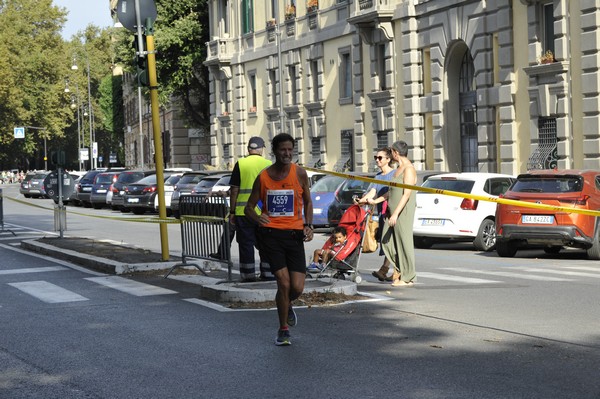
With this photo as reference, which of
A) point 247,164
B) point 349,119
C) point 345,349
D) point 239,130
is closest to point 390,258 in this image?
point 247,164

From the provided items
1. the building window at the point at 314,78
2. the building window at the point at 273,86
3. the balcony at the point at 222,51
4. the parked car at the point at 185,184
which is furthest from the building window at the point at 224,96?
the parked car at the point at 185,184

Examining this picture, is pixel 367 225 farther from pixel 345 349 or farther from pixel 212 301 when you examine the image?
pixel 345 349

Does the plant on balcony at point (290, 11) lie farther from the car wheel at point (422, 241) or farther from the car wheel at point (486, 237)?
the car wheel at point (486, 237)

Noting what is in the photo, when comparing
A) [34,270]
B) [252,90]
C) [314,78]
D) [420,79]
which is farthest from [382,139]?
[34,270]

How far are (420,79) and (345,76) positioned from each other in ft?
20.3

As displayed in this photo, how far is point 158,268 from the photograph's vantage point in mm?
17438

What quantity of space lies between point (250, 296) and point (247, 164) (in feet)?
5.49

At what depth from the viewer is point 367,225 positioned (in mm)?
15664

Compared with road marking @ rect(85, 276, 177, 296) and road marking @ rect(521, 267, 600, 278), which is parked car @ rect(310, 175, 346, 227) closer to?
road marking @ rect(521, 267, 600, 278)

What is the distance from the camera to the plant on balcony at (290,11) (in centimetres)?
4822

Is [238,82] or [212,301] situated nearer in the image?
[212,301]

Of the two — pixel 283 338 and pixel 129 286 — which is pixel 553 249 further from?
pixel 283 338

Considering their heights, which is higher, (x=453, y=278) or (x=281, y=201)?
(x=281, y=201)

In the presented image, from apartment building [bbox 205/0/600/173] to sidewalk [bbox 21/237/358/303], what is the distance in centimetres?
1274
